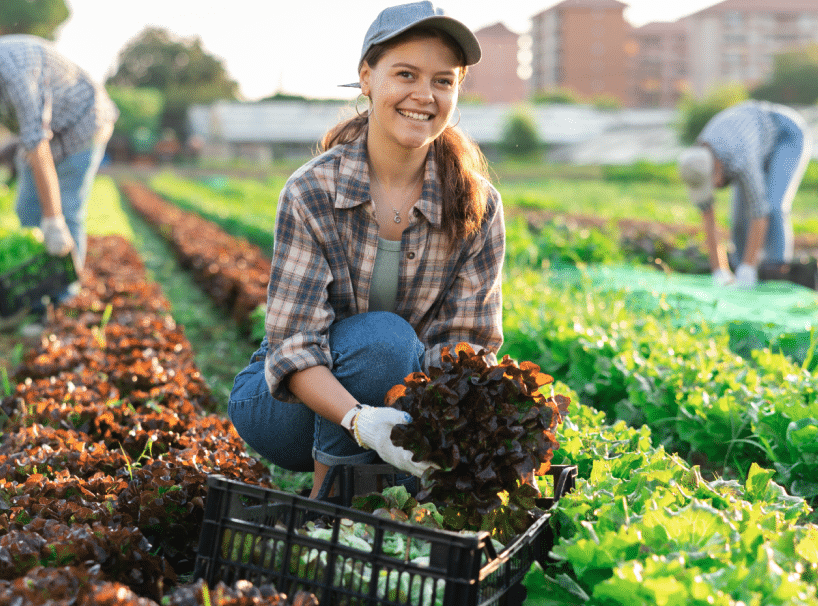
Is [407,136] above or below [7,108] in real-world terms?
below

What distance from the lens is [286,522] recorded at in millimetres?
1474

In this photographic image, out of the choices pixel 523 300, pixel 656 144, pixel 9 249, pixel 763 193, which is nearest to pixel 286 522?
pixel 523 300

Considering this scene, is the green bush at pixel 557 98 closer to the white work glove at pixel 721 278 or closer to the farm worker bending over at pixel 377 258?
the white work glove at pixel 721 278

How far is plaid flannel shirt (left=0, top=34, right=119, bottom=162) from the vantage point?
4227mm

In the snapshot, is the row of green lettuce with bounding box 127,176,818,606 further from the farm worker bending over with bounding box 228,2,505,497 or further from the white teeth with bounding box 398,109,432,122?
the white teeth with bounding box 398,109,432,122

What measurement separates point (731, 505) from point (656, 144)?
47.4m

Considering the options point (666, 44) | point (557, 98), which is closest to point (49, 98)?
point (557, 98)

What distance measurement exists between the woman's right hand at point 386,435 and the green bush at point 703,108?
40.3 meters

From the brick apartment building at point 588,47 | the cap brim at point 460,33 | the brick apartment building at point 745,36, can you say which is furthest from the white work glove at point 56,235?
the brick apartment building at point 745,36

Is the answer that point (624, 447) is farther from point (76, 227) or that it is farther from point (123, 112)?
point (123, 112)

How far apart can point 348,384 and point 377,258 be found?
1.16 ft

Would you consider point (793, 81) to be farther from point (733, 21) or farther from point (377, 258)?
point (377, 258)

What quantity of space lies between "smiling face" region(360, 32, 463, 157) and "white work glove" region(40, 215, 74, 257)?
10.3ft

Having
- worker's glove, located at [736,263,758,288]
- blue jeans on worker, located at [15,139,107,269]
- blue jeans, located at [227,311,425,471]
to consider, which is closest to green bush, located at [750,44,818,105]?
worker's glove, located at [736,263,758,288]
